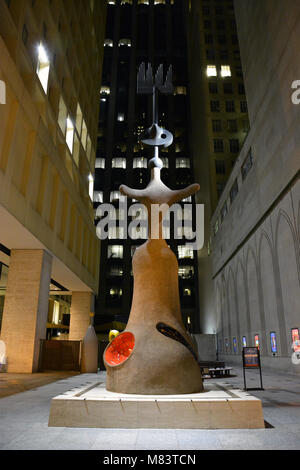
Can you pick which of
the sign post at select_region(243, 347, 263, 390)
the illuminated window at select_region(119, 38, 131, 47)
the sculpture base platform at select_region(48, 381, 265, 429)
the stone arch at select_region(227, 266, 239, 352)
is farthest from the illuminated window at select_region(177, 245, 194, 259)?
the sculpture base platform at select_region(48, 381, 265, 429)

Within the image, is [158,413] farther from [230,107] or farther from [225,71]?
[225,71]

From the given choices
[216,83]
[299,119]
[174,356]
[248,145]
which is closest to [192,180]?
[216,83]

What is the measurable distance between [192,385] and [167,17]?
78957mm

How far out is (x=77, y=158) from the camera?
28.1 meters

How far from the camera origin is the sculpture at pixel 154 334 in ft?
24.0

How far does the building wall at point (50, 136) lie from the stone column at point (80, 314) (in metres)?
1.39

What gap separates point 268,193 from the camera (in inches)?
898

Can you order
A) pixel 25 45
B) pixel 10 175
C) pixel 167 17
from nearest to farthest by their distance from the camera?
pixel 10 175
pixel 25 45
pixel 167 17

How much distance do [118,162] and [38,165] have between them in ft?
139

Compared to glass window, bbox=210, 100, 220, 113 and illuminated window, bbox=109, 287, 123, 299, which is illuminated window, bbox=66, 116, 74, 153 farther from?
illuminated window, bbox=109, 287, 123, 299

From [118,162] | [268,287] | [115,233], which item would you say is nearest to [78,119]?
[268,287]

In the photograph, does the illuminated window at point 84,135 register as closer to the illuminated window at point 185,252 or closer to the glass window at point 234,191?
the glass window at point 234,191

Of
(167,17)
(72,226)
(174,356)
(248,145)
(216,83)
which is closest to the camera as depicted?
(174,356)

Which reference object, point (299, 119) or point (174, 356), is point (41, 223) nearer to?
point (174, 356)
